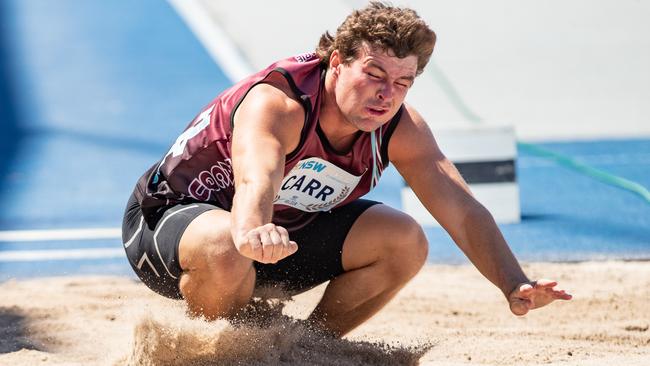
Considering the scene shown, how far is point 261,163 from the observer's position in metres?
2.54

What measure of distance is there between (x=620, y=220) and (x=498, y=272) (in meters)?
2.94

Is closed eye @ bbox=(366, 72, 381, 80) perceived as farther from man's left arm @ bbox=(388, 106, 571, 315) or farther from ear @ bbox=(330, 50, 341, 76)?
man's left arm @ bbox=(388, 106, 571, 315)

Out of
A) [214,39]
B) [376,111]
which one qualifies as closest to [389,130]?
[376,111]

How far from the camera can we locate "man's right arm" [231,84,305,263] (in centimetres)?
227

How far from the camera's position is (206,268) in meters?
2.72

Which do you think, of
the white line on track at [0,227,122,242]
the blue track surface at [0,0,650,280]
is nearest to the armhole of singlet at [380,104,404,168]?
the blue track surface at [0,0,650,280]

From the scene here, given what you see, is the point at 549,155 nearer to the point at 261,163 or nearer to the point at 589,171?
the point at 589,171

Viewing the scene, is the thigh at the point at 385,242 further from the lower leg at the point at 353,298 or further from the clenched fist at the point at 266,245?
the clenched fist at the point at 266,245

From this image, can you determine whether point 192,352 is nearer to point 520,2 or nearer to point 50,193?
point 50,193

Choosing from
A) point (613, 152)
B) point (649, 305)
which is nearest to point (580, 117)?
point (613, 152)

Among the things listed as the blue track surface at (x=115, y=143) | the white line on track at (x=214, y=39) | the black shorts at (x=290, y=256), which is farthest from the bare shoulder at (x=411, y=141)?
the white line on track at (x=214, y=39)

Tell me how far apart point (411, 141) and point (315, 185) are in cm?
34

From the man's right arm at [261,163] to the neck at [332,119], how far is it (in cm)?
12

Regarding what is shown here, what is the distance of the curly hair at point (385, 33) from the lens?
280cm
